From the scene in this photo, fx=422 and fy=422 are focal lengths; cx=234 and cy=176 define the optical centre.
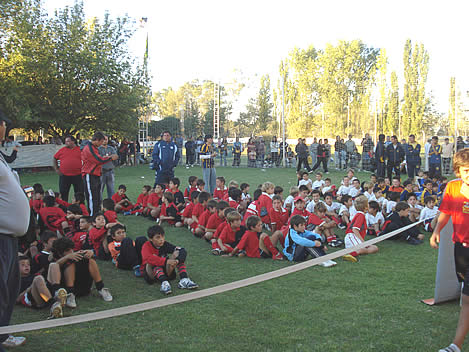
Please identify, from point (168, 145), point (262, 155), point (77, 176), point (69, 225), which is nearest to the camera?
point (69, 225)

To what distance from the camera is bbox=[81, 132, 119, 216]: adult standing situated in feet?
26.4

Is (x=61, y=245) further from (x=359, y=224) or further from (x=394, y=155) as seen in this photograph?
(x=394, y=155)

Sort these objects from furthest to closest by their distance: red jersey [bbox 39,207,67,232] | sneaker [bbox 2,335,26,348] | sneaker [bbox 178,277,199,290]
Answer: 1. red jersey [bbox 39,207,67,232]
2. sneaker [bbox 178,277,199,290]
3. sneaker [bbox 2,335,26,348]

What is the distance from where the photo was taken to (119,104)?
2173 centimetres

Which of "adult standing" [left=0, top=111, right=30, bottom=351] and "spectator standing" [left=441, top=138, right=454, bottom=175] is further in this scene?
"spectator standing" [left=441, top=138, right=454, bottom=175]

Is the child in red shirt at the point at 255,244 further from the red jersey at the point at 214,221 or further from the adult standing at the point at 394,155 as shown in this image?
the adult standing at the point at 394,155

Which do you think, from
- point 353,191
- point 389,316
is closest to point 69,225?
point 389,316

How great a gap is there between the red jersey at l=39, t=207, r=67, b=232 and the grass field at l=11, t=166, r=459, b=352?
1.66 metres

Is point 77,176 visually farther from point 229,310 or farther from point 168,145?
point 229,310

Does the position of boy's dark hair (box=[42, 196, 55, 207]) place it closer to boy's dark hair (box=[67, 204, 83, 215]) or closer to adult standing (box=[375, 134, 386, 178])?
boy's dark hair (box=[67, 204, 83, 215])

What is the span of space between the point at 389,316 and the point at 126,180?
46.5 feet

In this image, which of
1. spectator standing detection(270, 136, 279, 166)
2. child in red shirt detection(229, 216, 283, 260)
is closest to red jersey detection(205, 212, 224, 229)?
child in red shirt detection(229, 216, 283, 260)

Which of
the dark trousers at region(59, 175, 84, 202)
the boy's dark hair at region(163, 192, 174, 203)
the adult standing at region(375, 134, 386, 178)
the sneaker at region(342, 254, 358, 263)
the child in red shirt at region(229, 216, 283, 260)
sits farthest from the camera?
the adult standing at region(375, 134, 386, 178)

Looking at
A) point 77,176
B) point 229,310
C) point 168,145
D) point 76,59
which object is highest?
point 76,59
